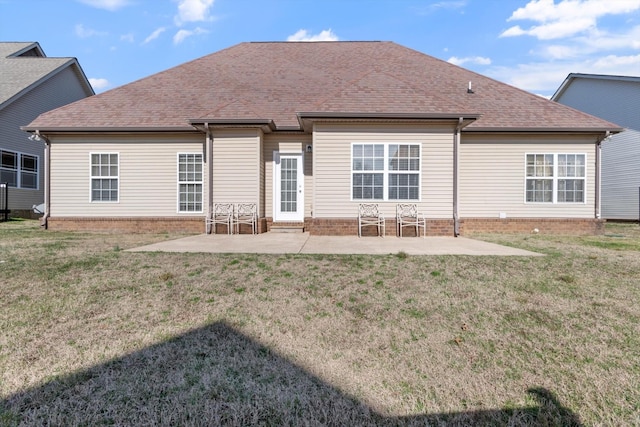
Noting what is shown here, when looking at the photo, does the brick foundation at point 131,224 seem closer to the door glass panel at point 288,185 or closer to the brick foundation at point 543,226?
the door glass panel at point 288,185

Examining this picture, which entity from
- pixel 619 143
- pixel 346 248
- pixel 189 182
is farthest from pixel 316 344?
pixel 619 143

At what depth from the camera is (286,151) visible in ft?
36.4

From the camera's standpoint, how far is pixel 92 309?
366 centimetres

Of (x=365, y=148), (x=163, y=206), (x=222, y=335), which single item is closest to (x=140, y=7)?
(x=163, y=206)

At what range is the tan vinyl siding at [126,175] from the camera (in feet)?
36.9

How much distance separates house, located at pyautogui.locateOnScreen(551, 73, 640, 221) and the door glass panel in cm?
1542

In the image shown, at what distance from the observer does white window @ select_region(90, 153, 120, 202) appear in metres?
11.3

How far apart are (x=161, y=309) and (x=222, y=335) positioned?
3.11 ft

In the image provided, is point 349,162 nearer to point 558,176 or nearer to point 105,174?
point 558,176

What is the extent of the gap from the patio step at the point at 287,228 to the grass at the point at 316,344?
5529 millimetres

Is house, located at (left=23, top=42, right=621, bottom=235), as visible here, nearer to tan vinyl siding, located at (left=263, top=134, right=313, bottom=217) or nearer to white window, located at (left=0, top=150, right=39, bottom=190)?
tan vinyl siding, located at (left=263, top=134, right=313, bottom=217)

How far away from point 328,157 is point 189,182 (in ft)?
15.3

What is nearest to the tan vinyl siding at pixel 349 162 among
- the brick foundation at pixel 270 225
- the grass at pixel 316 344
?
the brick foundation at pixel 270 225

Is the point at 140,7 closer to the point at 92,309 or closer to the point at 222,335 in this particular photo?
the point at 92,309
